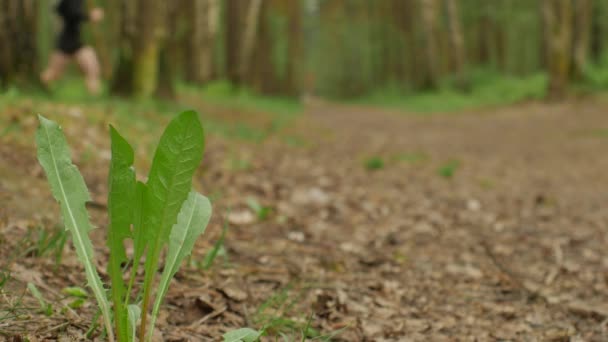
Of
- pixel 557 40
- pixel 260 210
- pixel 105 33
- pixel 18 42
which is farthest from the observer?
pixel 105 33

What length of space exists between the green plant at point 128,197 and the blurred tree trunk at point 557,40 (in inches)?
556

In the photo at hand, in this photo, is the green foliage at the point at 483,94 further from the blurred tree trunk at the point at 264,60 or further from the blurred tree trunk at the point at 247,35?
the blurred tree trunk at the point at 247,35

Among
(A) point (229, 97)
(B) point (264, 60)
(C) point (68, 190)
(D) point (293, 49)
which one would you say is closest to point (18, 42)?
(C) point (68, 190)

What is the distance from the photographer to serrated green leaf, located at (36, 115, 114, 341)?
1.31 m

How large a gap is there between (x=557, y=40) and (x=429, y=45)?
731 cm

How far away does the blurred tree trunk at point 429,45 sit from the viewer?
20.6 metres

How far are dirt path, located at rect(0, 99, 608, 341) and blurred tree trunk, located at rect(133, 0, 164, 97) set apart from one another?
5.64ft

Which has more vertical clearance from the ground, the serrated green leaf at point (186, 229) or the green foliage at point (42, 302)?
the serrated green leaf at point (186, 229)

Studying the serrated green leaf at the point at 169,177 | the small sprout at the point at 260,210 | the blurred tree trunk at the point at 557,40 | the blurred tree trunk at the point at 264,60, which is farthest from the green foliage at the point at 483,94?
the serrated green leaf at the point at 169,177

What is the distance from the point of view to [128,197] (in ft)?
4.25

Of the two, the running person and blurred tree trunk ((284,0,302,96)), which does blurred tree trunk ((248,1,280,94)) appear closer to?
blurred tree trunk ((284,0,302,96))

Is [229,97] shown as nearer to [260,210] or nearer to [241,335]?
[260,210]

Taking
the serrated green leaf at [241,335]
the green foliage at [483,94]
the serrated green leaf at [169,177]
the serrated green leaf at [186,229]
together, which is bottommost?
the green foliage at [483,94]

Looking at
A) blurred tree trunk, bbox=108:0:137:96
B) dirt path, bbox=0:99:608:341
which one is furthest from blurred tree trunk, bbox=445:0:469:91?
blurred tree trunk, bbox=108:0:137:96
